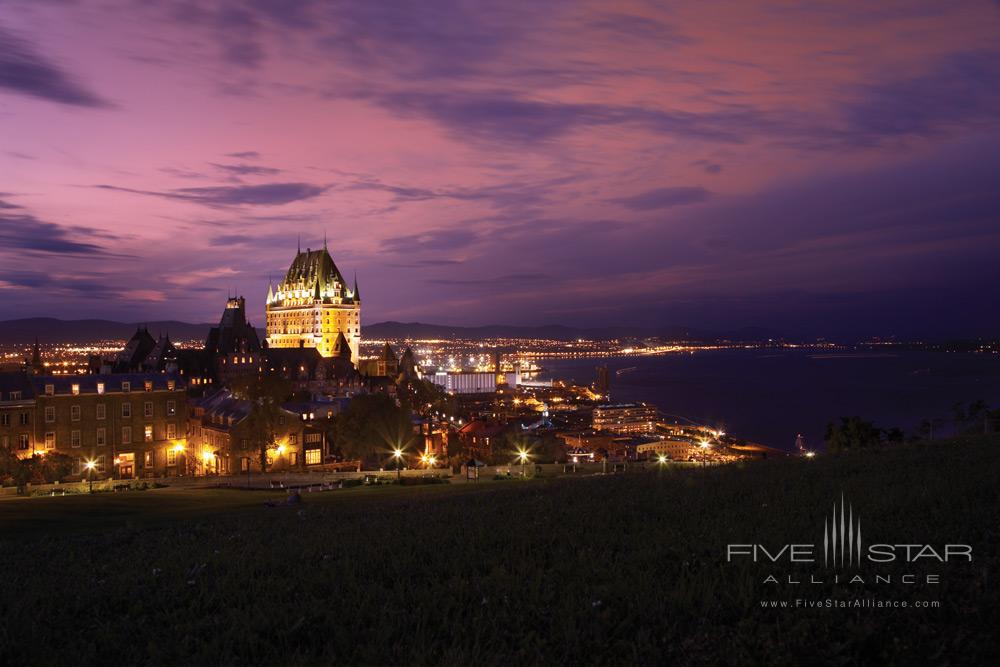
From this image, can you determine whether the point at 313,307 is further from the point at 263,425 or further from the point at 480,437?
the point at 263,425

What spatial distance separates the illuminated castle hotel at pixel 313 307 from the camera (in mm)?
121188

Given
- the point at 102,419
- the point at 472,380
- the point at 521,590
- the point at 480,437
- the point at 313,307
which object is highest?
the point at 313,307

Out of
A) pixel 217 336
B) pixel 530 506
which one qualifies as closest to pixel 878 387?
pixel 217 336

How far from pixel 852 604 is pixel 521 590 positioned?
2.32 meters

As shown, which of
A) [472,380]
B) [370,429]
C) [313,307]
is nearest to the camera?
[370,429]

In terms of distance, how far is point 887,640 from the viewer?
4.28m

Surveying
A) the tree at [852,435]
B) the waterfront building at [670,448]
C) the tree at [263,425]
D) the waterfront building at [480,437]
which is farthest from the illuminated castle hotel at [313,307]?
the tree at [852,435]

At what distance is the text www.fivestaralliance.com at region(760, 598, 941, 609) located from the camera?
15.8 ft

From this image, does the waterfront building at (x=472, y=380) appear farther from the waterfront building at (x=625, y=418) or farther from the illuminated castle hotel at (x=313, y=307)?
the waterfront building at (x=625, y=418)

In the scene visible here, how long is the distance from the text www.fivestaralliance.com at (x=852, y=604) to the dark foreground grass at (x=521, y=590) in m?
0.08

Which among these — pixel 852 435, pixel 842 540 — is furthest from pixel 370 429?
pixel 842 540

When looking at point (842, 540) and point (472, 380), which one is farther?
point (472, 380)

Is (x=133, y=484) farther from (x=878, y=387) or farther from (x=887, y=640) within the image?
(x=878, y=387)

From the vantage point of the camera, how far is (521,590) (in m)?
5.45
